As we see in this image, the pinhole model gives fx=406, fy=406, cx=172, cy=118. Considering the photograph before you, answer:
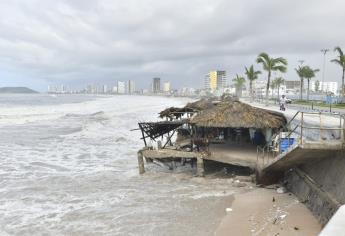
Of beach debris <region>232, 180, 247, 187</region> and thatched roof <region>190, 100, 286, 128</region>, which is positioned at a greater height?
thatched roof <region>190, 100, 286, 128</region>

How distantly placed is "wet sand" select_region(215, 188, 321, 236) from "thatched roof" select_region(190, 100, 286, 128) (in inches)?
162

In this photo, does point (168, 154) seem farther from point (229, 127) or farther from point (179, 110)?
point (179, 110)

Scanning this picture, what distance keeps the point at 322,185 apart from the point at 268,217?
2021mm

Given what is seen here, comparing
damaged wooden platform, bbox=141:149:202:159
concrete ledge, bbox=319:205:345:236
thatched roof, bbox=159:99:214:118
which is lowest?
damaged wooden platform, bbox=141:149:202:159

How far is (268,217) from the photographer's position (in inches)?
480

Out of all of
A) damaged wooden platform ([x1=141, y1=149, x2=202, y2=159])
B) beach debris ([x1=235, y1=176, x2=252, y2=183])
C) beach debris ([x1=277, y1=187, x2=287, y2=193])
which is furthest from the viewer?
damaged wooden platform ([x1=141, y1=149, x2=202, y2=159])

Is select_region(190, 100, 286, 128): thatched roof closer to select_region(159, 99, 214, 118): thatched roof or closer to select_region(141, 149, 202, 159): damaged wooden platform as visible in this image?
select_region(141, 149, 202, 159): damaged wooden platform

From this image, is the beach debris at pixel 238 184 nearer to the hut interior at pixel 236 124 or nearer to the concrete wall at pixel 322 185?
the hut interior at pixel 236 124

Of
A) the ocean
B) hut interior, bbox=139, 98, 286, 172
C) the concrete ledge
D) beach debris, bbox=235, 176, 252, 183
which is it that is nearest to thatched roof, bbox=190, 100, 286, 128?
hut interior, bbox=139, 98, 286, 172

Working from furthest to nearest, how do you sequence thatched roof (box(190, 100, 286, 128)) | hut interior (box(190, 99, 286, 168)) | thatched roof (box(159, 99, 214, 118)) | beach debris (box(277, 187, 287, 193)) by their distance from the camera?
thatched roof (box(159, 99, 214, 118)), thatched roof (box(190, 100, 286, 128)), hut interior (box(190, 99, 286, 168)), beach debris (box(277, 187, 287, 193))

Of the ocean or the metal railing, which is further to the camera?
the metal railing

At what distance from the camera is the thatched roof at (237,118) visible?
18.2 metres

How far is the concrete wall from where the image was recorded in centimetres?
1124

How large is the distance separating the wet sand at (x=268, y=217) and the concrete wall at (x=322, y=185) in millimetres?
294
